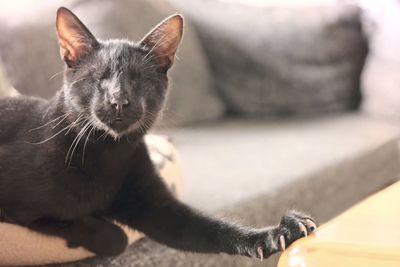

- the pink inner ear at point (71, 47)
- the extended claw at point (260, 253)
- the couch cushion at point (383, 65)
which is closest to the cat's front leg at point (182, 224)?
the extended claw at point (260, 253)

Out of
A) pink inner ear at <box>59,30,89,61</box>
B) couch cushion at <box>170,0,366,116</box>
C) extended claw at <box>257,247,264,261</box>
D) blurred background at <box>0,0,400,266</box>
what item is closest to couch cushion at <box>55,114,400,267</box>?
blurred background at <box>0,0,400,266</box>

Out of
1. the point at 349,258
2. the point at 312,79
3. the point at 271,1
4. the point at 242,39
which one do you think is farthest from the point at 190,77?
the point at 349,258

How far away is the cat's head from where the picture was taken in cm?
93

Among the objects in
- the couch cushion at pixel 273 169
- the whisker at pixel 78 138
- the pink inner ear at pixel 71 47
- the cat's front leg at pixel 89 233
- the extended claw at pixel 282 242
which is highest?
the pink inner ear at pixel 71 47

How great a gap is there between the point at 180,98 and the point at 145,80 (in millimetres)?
970

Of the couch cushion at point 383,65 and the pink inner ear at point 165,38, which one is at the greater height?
the pink inner ear at point 165,38

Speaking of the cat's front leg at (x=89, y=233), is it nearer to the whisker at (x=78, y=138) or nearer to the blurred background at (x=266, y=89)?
the whisker at (x=78, y=138)

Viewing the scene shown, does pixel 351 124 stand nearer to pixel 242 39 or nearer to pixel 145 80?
pixel 242 39

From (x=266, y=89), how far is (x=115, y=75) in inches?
51.0

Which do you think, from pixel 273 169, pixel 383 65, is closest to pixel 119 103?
pixel 273 169

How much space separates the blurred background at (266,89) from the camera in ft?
5.01

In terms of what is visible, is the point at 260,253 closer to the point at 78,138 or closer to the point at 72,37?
the point at 78,138

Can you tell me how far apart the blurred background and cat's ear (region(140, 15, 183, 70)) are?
1.23 feet

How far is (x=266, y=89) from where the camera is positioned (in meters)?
2.18
